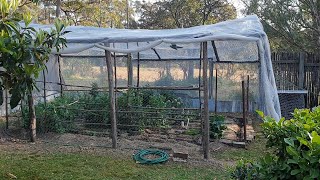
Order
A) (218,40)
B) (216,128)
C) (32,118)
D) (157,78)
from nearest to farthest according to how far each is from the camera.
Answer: (218,40), (32,118), (216,128), (157,78)

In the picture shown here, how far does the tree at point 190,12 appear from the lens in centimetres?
1246

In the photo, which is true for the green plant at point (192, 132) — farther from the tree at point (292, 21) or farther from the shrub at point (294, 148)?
the shrub at point (294, 148)

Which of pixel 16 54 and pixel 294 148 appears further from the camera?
pixel 16 54

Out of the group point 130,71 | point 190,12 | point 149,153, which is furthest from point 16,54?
point 190,12

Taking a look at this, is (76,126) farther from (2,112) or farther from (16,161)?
(2,112)

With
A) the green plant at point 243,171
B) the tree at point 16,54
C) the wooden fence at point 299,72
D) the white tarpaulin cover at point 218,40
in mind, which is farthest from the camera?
the wooden fence at point 299,72

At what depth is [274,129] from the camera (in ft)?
6.76

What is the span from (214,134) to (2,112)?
5.06 meters

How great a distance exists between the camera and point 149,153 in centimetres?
502

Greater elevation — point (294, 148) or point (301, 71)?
point (301, 71)

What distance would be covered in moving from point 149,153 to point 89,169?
1.01 m

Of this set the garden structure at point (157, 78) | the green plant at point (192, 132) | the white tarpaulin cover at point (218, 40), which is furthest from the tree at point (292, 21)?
the green plant at point (192, 132)

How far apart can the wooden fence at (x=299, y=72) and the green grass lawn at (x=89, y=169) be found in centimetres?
415

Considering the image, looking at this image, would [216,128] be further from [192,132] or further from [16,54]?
[16,54]
